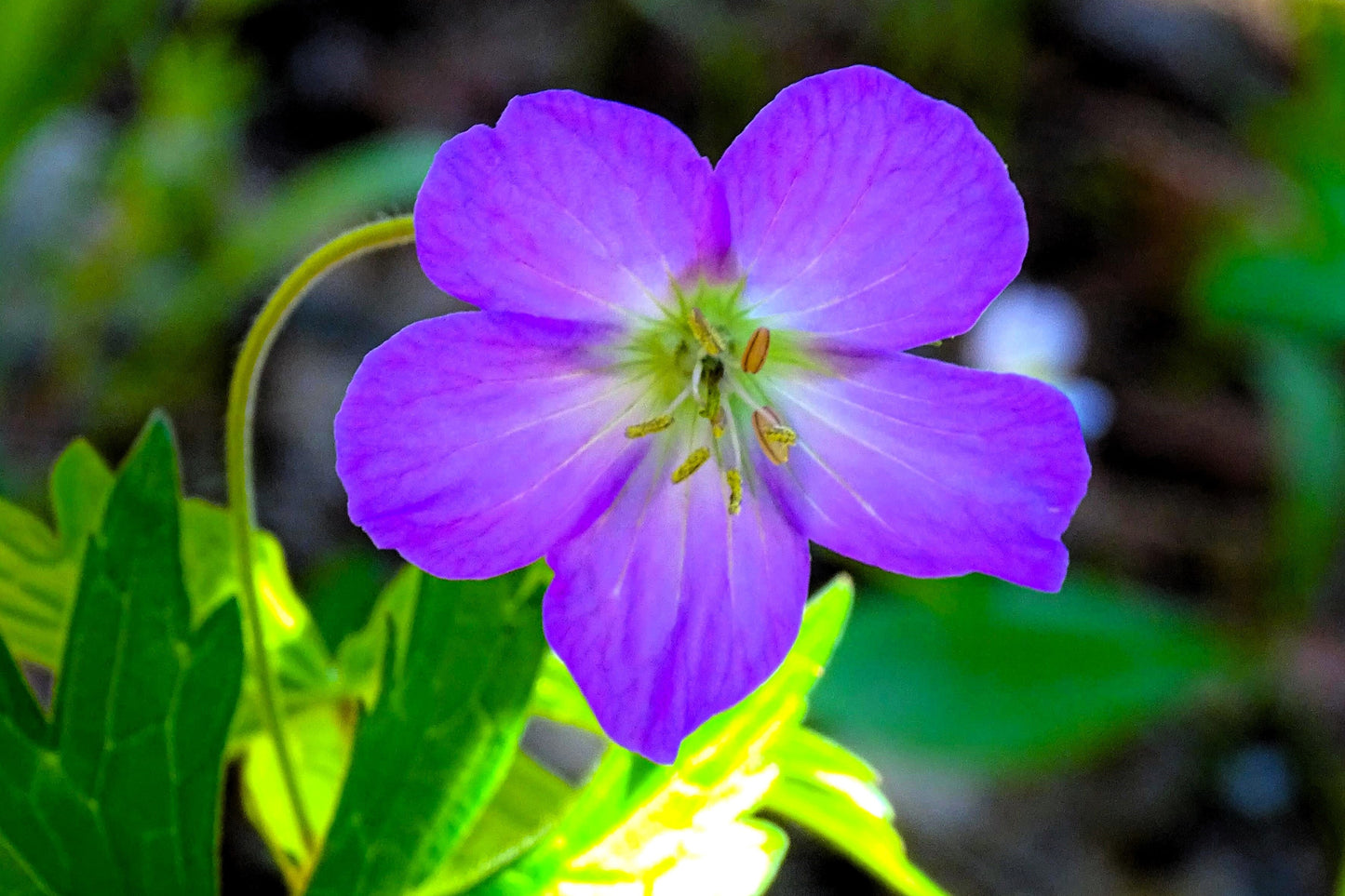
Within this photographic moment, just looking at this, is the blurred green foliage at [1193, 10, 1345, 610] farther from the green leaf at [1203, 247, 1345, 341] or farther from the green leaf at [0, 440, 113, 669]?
the green leaf at [0, 440, 113, 669]

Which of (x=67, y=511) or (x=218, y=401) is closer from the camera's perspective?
(x=67, y=511)

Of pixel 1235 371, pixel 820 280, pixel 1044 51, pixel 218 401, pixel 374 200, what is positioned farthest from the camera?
pixel 1044 51

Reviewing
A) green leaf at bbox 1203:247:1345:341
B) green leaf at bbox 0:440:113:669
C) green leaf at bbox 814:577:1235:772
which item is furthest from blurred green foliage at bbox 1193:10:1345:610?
green leaf at bbox 0:440:113:669

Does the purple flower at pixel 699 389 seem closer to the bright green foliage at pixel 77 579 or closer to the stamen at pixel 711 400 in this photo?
the stamen at pixel 711 400

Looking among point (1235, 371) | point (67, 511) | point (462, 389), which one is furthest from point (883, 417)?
point (1235, 371)

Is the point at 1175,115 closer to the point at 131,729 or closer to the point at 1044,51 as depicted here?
the point at 1044,51

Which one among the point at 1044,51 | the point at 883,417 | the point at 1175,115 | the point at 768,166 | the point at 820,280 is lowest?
the point at 1175,115
